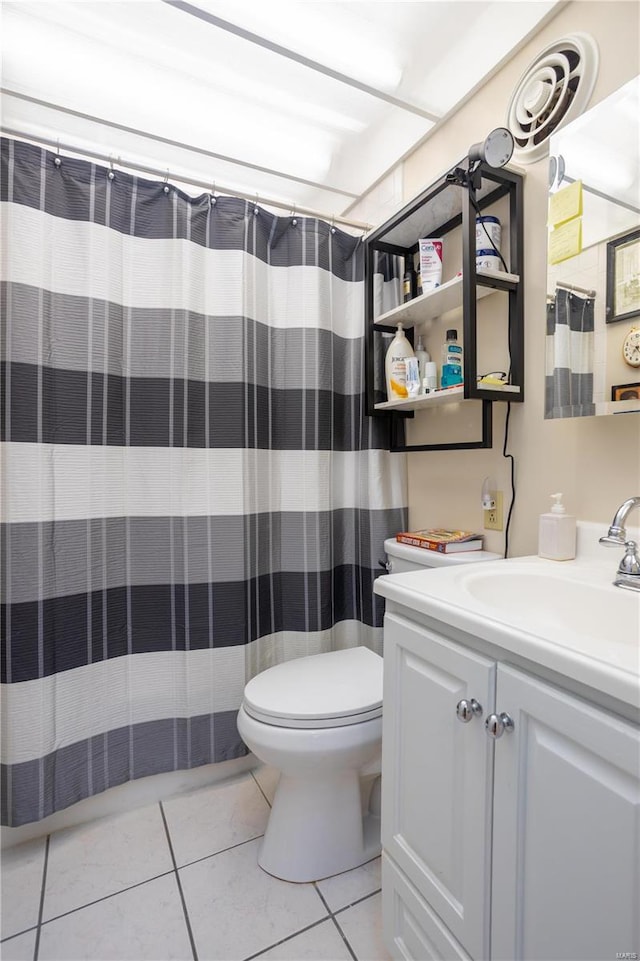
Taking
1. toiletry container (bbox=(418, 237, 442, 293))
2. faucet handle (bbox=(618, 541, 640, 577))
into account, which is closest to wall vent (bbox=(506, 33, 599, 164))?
toiletry container (bbox=(418, 237, 442, 293))

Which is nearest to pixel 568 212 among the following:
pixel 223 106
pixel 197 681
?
pixel 223 106

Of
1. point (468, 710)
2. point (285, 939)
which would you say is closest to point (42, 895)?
point (285, 939)

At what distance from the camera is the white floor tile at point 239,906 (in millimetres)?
1048

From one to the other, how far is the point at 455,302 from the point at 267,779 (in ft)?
5.69

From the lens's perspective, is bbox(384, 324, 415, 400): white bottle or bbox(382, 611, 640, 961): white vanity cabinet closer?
bbox(382, 611, 640, 961): white vanity cabinet

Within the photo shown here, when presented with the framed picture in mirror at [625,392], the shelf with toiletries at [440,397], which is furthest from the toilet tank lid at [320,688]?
the framed picture in mirror at [625,392]

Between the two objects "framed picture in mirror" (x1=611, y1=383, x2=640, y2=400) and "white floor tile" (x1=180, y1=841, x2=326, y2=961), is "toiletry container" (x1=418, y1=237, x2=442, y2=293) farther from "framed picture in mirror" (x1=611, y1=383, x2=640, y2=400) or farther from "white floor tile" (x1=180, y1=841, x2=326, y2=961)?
"white floor tile" (x1=180, y1=841, x2=326, y2=961)

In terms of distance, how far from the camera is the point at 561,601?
37.9 inches

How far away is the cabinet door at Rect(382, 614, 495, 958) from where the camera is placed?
0.72 metres

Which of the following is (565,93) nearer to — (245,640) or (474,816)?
(474,816)

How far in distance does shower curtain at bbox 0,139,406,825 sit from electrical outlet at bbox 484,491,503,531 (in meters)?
0.41

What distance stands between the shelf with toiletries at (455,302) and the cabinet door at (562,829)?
811mm

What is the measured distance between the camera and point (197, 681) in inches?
58.7

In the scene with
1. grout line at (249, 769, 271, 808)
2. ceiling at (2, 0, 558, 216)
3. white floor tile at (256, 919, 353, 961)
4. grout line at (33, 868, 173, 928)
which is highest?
ceiling at (2, 0, 558, 216)
